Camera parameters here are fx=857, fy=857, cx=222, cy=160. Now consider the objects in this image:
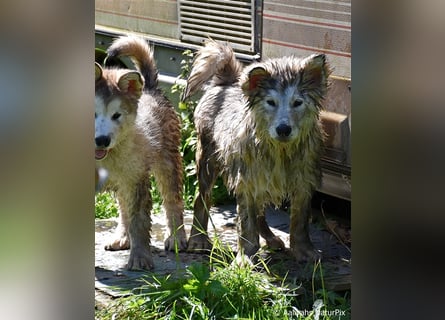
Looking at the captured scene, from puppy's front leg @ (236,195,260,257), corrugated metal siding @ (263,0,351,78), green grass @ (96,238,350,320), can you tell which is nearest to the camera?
green grass @ (96,238,350,320)

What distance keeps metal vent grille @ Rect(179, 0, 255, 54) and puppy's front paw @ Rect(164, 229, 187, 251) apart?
1254 mm

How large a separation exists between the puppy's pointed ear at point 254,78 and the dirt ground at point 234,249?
2.93ft

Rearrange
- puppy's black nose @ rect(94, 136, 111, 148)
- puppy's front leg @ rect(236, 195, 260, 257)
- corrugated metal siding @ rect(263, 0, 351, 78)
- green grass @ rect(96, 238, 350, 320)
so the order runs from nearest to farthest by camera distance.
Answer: green grass @ rect(96, 238, 350, 320) → corrugated metal siding @ rect(263, 0, 351, 78) → puppy's black nose @ rect(94, 136, 111, 148) → puppy's front leg @ rect(236, 195, 260, 257)

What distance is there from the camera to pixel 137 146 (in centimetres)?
531

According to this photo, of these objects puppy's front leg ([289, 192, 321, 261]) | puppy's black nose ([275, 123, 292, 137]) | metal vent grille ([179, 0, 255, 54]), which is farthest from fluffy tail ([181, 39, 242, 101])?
puppy's front leg ([289, 192, 321, 261])

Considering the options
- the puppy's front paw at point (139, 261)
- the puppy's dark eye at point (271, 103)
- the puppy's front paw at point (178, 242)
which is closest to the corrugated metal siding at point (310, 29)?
the puppy's dark eye at point (271, 103)

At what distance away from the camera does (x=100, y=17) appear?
6297 mm

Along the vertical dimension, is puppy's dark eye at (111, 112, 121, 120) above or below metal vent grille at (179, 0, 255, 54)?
below

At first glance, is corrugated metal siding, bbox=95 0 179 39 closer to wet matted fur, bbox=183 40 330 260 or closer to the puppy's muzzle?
wet matted fur, bbox=183 40 330 260

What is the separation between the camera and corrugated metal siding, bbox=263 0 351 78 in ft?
15.7
